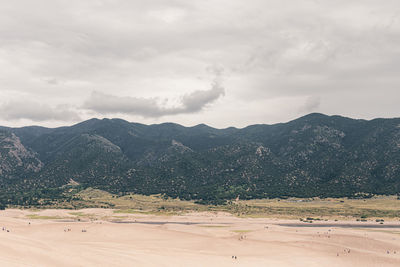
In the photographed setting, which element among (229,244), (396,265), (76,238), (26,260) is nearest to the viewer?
(26,260)

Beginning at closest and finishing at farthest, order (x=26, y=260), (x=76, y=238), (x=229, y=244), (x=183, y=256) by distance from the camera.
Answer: (x=26, y=260) → (x=183, y=256) → (x=229, y=244) → (x=76, y=238)

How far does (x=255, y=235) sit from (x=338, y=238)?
63.4ft

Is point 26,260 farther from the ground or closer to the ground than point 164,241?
farther from the ground

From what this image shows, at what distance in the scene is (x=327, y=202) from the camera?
19938 centimetres

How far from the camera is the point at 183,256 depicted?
4706 cm

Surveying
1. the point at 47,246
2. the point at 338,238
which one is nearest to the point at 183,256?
the point at 47,246

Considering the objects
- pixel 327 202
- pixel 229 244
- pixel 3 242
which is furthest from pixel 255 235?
pixel 327 202

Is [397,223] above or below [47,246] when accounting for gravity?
below

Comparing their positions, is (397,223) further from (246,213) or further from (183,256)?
(183,256)

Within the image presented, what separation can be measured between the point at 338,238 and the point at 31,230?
73.7 meters

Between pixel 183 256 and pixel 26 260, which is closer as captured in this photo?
pixel 26 260

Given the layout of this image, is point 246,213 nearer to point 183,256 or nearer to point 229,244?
point 229,244

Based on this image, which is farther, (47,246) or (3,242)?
(47,246)

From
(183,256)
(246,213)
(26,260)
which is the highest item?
(26,260)
